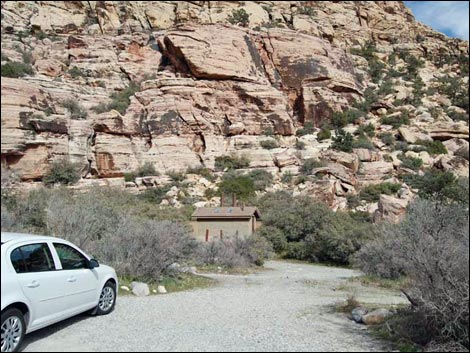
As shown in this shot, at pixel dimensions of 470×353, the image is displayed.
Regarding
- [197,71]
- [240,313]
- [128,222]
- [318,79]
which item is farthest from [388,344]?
[318,79]

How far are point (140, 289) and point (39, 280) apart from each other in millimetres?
4694

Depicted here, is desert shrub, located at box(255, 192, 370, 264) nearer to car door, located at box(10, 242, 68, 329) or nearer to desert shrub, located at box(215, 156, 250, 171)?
desert shrub, located at box(215, 156, 250, 171)

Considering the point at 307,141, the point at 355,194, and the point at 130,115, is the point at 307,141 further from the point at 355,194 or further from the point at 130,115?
the point at 130,115

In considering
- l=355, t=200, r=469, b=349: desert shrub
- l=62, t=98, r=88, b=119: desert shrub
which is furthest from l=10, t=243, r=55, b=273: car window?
l=62, t=98, r=88, b=119: desert shrub

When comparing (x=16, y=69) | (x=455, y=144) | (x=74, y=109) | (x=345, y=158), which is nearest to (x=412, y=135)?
(x=455, y=144)

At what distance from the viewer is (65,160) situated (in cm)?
3469

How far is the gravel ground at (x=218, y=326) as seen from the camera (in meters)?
5.82

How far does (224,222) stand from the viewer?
91.0 ft

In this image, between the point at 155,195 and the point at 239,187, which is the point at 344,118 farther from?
the point at 155,195

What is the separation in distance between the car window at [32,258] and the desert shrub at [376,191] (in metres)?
31.3

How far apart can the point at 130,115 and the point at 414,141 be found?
97.9 feet

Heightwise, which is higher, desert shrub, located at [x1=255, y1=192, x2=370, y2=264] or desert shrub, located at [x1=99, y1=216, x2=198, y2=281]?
desert shrub, located at [x1=99, y1=216, x2=198, y2=281]

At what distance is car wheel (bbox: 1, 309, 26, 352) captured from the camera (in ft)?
16.2

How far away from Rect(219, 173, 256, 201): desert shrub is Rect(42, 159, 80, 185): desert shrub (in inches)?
488
